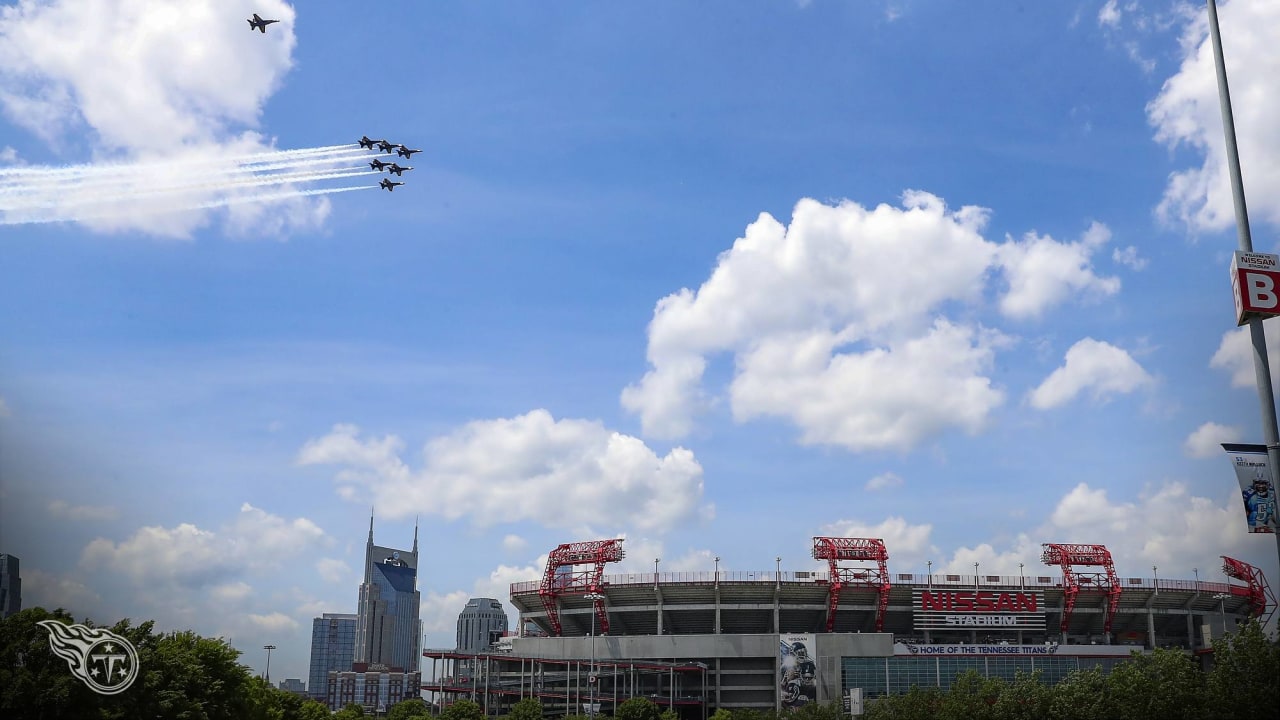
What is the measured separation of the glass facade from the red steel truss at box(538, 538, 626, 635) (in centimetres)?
3850

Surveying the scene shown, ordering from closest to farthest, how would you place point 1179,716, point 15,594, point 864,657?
1. point 1179,716
2. point 15,594
3. point 864,657

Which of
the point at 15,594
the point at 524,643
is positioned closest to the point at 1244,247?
the point at 15,594

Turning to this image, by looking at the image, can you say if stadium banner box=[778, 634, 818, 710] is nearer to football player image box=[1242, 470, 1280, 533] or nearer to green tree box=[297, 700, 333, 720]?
green tree box=[297, 700, 333, 720]

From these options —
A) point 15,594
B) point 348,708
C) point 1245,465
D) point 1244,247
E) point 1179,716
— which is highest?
point 1244,247

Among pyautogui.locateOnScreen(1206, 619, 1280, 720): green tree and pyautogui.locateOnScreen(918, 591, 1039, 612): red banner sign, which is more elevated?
pyautogui.locateOnScreen(918, 591, 1039, 612): red banner sign

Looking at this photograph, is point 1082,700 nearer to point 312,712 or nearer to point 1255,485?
point 1255,485

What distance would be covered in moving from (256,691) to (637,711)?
153 ft

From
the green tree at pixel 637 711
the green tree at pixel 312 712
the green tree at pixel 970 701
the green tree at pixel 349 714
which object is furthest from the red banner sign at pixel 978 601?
the green tree at pixel 312 712

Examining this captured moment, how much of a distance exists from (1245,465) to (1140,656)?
34.6 meters

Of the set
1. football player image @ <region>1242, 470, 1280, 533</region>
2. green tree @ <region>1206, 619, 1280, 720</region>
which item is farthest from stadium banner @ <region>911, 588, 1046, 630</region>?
football player image @ <region>1242, 470, 1280, 533</region>

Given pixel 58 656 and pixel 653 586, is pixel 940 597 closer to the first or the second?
pixel 653 586

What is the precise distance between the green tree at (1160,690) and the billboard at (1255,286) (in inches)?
1069

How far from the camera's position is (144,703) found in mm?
62344

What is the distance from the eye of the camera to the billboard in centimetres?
3656
